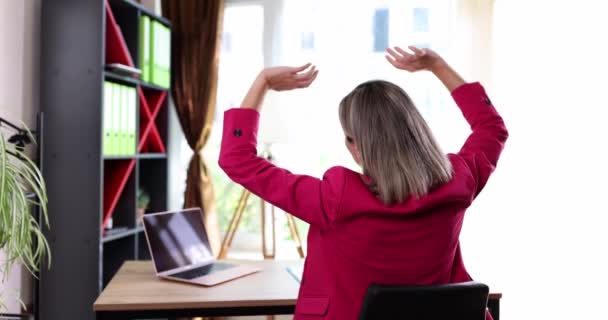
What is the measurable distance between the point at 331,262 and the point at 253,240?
2.52 m

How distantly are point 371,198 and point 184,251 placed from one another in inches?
46.6

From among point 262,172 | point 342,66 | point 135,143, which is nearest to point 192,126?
point 135,143

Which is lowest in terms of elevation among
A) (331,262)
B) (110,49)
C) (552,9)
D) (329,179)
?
(331,262)

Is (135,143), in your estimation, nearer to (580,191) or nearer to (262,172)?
(262,172)

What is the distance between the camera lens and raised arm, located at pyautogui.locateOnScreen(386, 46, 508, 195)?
1516 mm

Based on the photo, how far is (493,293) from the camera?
201 cm

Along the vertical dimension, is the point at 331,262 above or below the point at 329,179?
below

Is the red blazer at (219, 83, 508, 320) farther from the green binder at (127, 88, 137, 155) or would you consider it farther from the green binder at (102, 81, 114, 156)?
the green binder at (127, 88, 137, 155)

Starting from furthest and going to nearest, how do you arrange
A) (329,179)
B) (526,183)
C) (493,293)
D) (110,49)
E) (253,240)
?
(253,240) < (526,183) < (110,49) < (493,293) < (329,179)

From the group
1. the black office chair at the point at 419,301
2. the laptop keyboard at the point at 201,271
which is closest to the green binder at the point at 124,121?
the laptop keyboard at the point at 201,271

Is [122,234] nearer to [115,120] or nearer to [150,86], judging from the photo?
[115,120]

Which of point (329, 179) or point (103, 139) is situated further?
point (103, 139)

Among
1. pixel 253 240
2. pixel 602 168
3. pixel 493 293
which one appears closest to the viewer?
pixel 493 293

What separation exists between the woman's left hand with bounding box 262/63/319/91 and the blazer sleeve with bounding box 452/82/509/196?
0.41 meters
